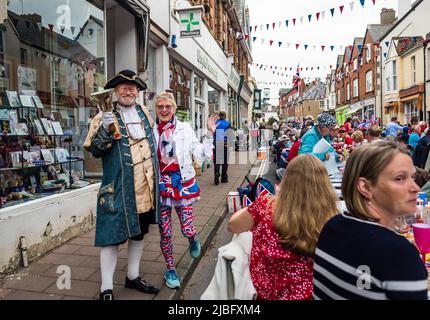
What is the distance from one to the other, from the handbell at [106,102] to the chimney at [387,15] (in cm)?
3680

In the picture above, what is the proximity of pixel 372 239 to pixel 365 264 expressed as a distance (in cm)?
10

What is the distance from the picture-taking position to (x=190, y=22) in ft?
30.7

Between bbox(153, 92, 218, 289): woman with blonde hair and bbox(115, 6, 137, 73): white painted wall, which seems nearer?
bbox(153, 92, 218, 289): woman with blonde hair

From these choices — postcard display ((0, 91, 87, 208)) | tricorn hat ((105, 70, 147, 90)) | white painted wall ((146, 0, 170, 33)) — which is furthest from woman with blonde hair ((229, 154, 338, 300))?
white painted wall ((146, 0, 170, 33))

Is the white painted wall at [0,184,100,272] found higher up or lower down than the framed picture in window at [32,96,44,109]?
lower down

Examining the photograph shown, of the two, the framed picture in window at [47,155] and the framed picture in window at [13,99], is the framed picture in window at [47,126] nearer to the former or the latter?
the framed picture in window at [47,155]

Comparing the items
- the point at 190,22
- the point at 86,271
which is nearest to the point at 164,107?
the point at 86,271

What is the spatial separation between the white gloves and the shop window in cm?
188

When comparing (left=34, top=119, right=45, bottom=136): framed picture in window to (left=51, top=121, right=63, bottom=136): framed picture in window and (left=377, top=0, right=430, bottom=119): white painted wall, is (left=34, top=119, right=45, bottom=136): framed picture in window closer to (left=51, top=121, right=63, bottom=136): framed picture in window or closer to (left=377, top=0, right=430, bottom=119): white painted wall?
(left=51, top=121, right=63, bottom=136): framed picture in window

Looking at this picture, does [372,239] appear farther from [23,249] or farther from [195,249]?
[23,249]

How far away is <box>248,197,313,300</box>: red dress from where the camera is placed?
202 centimetres

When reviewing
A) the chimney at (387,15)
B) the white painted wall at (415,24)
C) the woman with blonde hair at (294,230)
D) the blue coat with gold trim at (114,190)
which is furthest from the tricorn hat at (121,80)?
the chimney at (387,15)

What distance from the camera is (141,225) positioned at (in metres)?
3.20

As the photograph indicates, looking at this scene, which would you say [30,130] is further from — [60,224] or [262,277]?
[262,277]
